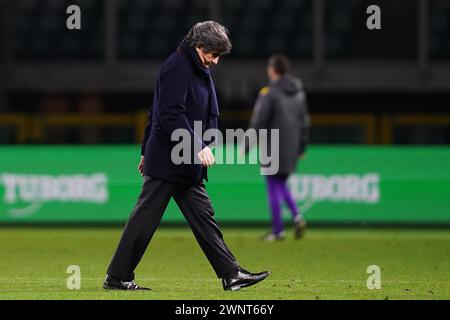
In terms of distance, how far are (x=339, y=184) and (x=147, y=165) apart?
764cm

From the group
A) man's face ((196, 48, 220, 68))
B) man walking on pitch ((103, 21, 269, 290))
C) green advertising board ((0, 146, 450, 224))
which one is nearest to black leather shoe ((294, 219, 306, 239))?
green advertising board ((0, 146, 450, 224))

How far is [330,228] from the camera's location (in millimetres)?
16125

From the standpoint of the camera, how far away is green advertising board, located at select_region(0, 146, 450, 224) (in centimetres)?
1600

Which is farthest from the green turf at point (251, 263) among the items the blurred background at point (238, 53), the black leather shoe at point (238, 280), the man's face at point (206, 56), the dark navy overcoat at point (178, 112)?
the blurred background at point (238, 53)

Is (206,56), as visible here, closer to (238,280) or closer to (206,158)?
(206,158)

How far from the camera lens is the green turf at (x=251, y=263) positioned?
29.1ft

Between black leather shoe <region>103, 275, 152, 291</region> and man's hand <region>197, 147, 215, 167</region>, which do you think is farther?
black leather shoe <region>103, 275, 152, 291</region>

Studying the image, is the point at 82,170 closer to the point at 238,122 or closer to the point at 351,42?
the point at 238,122

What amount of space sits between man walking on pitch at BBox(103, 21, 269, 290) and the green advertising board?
285 inches

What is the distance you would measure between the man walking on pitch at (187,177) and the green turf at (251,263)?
0.57 ft

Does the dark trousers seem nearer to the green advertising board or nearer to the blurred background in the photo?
the green advertising board

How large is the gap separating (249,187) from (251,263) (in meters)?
4.47

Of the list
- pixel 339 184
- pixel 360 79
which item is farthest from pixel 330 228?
pixel 360 79

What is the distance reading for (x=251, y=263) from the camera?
11.7 meters
